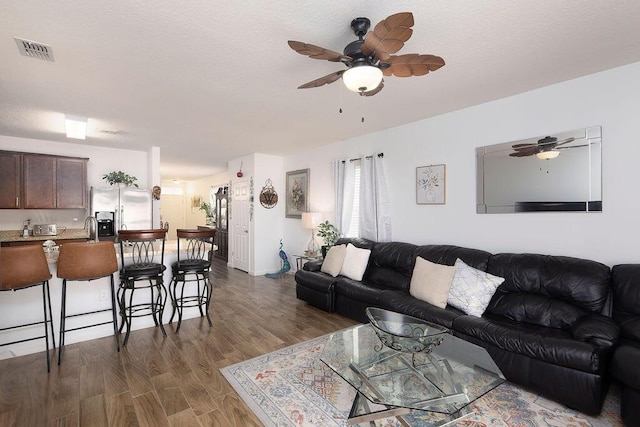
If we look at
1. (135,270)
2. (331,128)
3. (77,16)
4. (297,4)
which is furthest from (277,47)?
(135,270)

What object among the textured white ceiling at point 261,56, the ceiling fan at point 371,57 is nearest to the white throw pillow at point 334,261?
the textured white ceiling at point 261,56

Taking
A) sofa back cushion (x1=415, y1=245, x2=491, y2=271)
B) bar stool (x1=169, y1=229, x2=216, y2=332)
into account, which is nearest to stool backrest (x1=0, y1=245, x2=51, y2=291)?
bar stool (x1=169, y1=229, x2=216, y2=332)

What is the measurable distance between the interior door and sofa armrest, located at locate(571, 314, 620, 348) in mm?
5610

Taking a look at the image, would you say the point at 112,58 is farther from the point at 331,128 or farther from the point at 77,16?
the point at 331,128

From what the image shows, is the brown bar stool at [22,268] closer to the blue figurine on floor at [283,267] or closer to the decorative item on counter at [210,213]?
the blue figurine on floor at [283,267]

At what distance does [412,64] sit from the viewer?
186cm

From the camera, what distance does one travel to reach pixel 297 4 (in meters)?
1.75

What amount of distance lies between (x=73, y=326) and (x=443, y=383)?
3656 mm

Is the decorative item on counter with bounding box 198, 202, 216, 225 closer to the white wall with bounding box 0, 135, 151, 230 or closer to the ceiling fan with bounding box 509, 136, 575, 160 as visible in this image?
the white wall with bounding box 0, 135, 151, 230

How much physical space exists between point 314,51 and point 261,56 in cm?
80

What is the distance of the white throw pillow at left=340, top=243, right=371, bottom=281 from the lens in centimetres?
409

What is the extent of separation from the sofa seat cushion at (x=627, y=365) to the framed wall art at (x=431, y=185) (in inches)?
85.2

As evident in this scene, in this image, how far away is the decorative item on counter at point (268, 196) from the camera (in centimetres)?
643

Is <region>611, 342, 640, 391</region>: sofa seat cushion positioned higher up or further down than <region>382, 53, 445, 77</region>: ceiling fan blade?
further down
